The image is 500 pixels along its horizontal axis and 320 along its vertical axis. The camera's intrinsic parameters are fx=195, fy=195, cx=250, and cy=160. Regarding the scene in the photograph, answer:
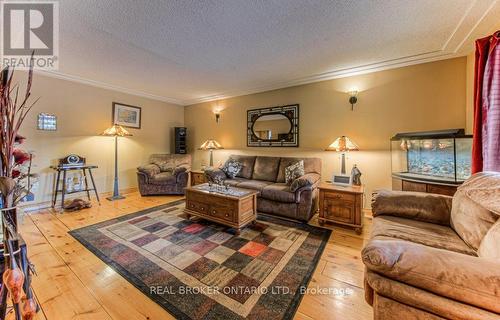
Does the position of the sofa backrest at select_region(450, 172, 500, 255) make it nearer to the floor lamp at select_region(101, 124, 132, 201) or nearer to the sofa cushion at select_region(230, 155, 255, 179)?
the sofa cushion at select_region(230, 155, 255, 179)

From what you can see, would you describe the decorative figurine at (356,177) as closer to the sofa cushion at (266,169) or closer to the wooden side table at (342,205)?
the wooden side table at (342,205)

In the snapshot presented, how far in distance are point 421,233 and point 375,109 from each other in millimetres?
2204

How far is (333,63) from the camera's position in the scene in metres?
2.92

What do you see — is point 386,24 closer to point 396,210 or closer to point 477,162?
point 477,162

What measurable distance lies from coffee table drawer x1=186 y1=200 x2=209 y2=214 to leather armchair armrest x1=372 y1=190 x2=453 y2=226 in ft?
6.60

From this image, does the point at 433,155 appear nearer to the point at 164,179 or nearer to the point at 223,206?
the point at 223,206

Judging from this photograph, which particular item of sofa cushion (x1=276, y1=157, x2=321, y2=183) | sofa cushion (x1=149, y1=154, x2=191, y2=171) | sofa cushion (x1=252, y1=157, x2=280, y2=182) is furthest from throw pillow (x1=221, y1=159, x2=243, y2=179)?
sofa cushion (x1=149, y1=154, x2=191, y2=171)

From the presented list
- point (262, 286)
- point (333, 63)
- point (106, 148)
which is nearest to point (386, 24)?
point (333, 63)

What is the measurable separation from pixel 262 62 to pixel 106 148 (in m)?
3.69

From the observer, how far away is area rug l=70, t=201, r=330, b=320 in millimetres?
1387

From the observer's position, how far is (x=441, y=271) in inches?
32.6

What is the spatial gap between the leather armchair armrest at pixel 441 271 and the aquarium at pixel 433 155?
186cm

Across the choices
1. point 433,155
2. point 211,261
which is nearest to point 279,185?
point 211,261

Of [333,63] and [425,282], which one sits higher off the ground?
[333,63]
